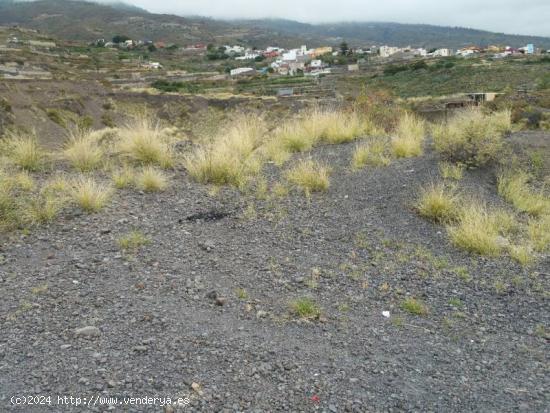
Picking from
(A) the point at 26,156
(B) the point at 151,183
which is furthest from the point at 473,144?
(A) the point at 26,156

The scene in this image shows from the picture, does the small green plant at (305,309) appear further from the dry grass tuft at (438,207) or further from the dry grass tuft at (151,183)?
the dry grass tuft at (151,183)

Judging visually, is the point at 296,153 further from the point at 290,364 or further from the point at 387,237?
the point at 290,364

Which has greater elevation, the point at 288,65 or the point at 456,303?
the point at 288,65

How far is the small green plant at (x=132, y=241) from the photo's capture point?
492 cm

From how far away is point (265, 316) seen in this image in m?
3.91

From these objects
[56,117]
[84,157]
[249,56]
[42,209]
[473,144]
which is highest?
[249,56]

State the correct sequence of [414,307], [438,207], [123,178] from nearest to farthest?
[414,307], [438,207], [123,178]

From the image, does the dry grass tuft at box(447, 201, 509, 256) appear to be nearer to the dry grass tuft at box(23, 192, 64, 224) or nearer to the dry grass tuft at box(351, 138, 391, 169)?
the dry grass tuft at box(351, 138, 391, 169)

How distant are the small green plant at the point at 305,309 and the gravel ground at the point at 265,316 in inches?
2.6

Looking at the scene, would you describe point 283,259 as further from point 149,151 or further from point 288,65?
point 288,65

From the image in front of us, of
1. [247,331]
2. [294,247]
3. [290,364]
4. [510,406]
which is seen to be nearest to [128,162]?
[294,247]

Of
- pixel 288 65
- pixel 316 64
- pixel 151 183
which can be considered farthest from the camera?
pixel 288 65

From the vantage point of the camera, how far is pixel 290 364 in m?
3.29

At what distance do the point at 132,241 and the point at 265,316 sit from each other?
1837 mm
